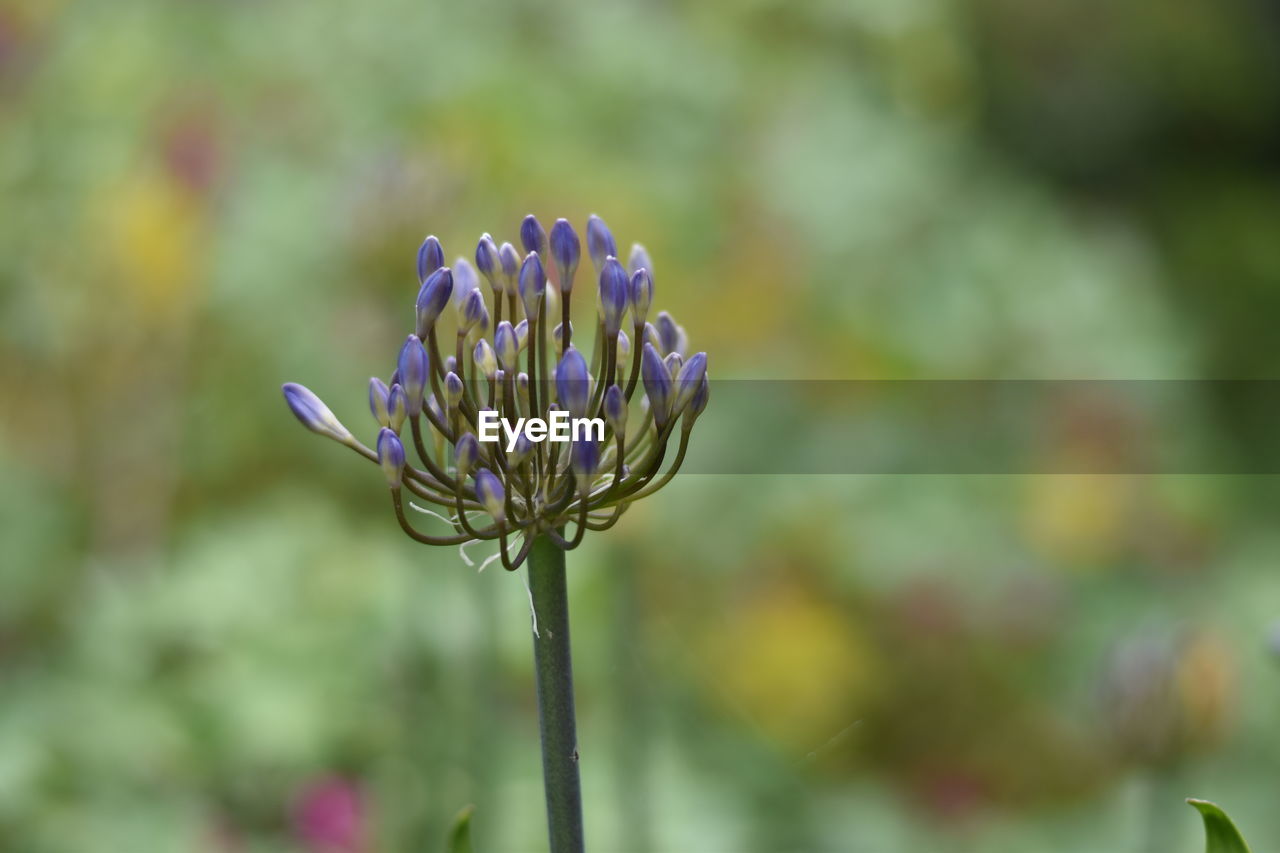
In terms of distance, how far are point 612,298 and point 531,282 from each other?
5cm

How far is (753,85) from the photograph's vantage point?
4227 millimetres

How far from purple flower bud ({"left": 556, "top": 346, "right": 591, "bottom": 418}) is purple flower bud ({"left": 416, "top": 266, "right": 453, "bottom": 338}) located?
9 cm

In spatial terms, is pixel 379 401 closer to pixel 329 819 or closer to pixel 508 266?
pixel 508 266

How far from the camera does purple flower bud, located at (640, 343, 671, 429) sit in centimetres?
72

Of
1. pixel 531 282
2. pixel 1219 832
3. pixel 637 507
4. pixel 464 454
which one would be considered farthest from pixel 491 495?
pixel 637 507

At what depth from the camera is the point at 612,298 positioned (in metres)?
0.75

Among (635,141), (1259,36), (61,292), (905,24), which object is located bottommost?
(61,292)

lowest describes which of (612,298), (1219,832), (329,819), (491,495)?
(329,819)

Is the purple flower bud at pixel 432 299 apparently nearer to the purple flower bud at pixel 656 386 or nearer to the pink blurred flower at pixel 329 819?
the purple flower bud at pixel 656 386

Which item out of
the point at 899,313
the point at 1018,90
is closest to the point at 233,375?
the point at 899,313

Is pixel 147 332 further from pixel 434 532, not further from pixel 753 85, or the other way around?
pixel 753 85

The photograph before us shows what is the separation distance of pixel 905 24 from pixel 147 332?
246 centimetres

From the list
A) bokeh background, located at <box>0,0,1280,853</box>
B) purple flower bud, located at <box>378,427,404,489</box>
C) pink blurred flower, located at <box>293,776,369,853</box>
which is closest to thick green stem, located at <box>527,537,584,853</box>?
purple flower bud, located at <box>378,427,404,489</box>

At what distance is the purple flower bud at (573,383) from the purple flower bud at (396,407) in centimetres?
10
